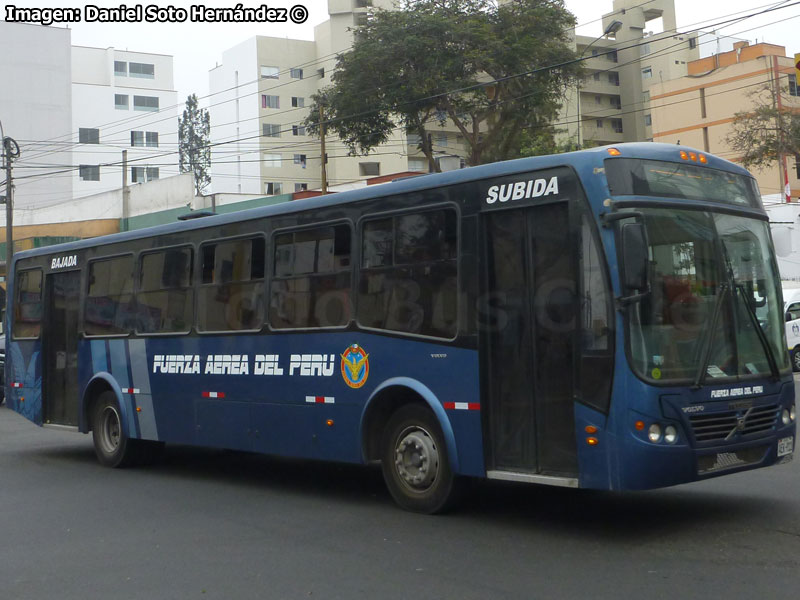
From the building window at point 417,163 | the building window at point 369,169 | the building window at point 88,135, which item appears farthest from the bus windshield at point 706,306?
the building window at point 88,135

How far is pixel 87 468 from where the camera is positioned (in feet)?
43.2

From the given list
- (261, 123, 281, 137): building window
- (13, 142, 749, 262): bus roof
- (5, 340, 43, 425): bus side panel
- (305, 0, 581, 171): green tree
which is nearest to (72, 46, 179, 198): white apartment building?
(261, 123, 281, 137): building window

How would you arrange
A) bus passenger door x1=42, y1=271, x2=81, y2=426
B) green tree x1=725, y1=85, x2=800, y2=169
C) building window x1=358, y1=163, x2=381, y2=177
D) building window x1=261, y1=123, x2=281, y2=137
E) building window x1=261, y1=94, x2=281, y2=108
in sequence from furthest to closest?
1. building window x1=261, y1=94, x2=281, y2=108
2. building window x1=261, y1=123, x2=281, y2=137
3. building window x1=358, y1=163, x2=381, y2=177
4. green tree x1=725, y1=85, x2=800, y2=169
5. bus passenger door x1=42, y1=271, x2=81, y2=426

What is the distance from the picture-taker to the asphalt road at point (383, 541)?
6.50 meters

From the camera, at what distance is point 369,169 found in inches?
2869

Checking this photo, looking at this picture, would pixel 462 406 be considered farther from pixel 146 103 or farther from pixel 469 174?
pixel 146 103

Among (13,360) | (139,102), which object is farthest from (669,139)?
(13,360)

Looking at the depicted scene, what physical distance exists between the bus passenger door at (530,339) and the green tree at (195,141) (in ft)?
260

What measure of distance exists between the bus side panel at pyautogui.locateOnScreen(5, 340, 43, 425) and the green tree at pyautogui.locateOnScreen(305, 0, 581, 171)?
24.5m

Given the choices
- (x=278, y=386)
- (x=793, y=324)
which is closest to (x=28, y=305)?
(x=278, y=386)

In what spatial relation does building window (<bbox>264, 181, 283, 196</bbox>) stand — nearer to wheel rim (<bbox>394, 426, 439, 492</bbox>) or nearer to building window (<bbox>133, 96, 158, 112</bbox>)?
building window (<bbox>133, 96, 158, 112</bbox>)

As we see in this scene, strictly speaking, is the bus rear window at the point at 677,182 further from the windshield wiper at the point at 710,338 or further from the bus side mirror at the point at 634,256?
the windshield wiper at the point at 710,338

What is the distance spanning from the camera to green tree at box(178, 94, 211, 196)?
86494mm

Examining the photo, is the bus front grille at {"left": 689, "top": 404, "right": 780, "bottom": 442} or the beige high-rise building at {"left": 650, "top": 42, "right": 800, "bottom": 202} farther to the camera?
the beige high-rise building at {"left": 650, "top": 42, "right": 800, "bottom": 202}
